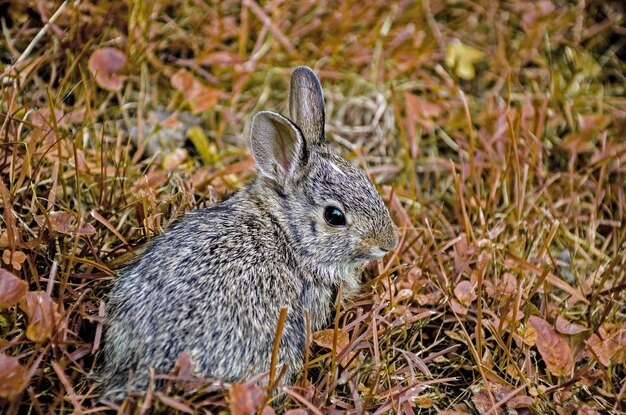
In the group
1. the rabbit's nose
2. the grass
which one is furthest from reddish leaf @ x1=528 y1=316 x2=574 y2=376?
the rabbit's nose

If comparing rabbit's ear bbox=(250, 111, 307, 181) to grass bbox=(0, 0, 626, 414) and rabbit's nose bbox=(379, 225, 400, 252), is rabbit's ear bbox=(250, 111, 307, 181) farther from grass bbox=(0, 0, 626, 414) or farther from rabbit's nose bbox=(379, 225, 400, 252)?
rabbit's nose bbox=(379, 225, 400, 252)

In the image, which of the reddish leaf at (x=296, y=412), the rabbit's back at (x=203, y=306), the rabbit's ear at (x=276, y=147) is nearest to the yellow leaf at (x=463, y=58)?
the rabbit's ear at (x=276, y=147)

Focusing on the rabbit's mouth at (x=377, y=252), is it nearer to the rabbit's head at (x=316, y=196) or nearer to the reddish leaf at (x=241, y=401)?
the rabbit's head at (x=316, y=196)

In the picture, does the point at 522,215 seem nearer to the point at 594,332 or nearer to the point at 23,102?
the point at 594,332

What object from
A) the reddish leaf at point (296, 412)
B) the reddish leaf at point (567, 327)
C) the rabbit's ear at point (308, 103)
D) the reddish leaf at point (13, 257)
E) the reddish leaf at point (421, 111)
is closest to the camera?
the reddish leaf at point (296, 412)

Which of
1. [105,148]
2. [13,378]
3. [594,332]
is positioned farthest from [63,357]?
[594,332]

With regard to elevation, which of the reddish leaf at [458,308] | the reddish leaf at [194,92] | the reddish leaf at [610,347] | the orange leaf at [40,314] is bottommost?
the reddish leaf at [610,347]
